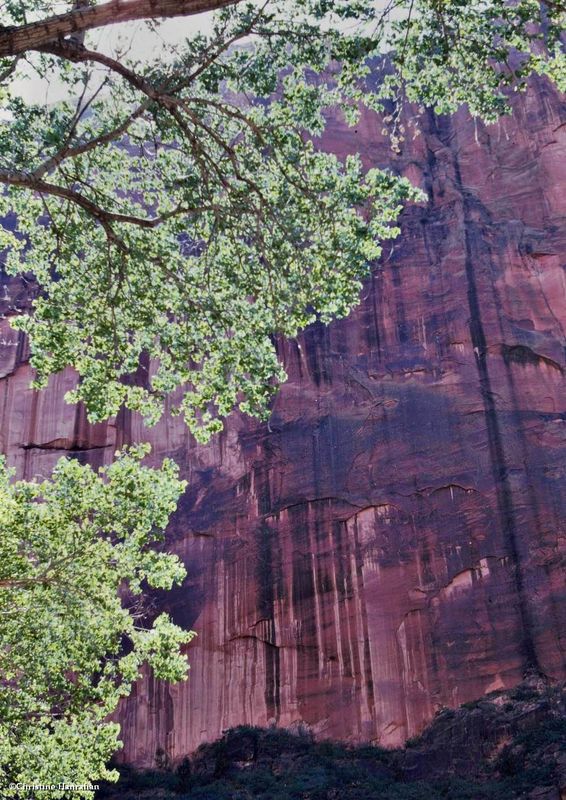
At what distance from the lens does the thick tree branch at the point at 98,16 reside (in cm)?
651

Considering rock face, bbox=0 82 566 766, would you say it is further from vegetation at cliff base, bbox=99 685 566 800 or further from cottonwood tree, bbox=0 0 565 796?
cottonwood tree, bbox=0 0 565 796

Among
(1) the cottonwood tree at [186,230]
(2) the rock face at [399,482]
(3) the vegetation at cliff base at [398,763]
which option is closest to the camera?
(1) the cottonwood tree at [186,230]

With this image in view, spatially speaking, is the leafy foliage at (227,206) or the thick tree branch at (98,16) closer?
the thick tree branch at (98,16)

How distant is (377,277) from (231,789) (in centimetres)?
1559

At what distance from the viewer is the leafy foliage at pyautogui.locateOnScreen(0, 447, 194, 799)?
10250mm

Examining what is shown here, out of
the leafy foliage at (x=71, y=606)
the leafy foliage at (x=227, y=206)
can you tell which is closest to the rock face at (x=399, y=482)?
the leafy foliage at (x=71, y=606)

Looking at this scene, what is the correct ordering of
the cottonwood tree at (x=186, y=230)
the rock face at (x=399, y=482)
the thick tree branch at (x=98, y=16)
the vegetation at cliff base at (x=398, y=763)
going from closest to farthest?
1. the thick tree branch at (x=98, y=16)
2. the cottonwood tree at (x=186, y=230)
3. the vegetation at cliff base at (x=398, y=763)
4. the rock face at (x=399, y=482)

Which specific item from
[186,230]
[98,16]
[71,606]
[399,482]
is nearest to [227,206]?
[186,230]

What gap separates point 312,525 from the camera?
2503cm

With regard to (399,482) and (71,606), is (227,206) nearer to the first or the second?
(71,606)

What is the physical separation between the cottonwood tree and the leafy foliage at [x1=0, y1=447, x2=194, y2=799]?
3 cm

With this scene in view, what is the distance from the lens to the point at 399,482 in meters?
25.2

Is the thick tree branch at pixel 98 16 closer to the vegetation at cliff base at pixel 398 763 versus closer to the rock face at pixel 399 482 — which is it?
the vegetation at cliff base at pixel 398 763

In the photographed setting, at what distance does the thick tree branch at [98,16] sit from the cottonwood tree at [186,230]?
66.7 inches
